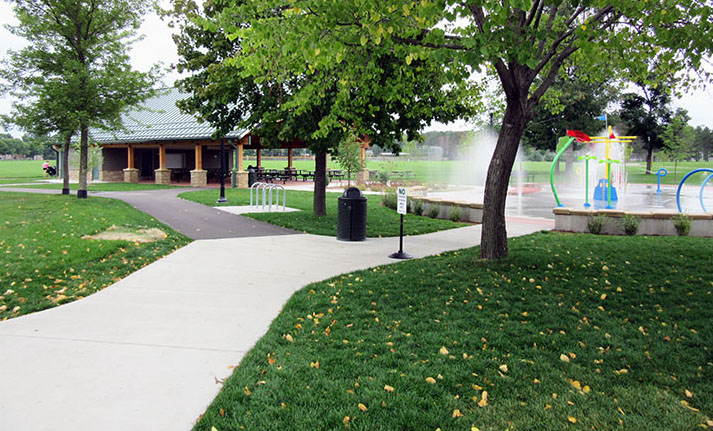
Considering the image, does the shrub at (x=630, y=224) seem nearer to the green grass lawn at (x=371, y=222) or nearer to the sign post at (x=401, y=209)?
the green grass lawn at (x=371, y=222)

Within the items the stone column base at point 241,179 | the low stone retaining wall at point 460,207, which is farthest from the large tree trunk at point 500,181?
the stone column base at point 241,179

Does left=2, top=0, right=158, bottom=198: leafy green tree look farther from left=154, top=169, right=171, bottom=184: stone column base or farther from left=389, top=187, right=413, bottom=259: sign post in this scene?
left=154, top=169, right=171, bottom=184: stone column base

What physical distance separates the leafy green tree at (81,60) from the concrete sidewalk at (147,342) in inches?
402

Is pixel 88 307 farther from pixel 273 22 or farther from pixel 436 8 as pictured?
pixel 436 8

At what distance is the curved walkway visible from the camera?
3.46 metres

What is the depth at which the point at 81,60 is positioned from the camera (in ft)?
57.0

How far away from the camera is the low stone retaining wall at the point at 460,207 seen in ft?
46.4

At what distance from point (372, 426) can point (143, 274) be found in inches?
208

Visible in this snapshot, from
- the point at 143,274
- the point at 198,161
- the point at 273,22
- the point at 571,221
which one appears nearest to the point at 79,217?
the point at 143,274

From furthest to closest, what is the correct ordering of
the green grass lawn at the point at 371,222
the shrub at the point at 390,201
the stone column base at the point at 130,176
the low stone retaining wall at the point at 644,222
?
the stone column base at the point at 130,176 → the shrub at the point at 390,201 → the green grass lawn at the point at 371,222 → the low stone retaining wall at the point at 644,222

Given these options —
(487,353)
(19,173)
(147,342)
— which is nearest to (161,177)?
(19,173)

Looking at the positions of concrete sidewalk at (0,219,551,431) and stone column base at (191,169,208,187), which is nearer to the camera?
concrete sidewalk at (0,219,551,431)

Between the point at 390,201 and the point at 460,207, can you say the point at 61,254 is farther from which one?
the point at 390,201

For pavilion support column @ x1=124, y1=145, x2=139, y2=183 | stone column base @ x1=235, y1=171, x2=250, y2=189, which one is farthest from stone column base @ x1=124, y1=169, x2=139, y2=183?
stone column base @ x1=235, y1=171, x2=250, y2=189
